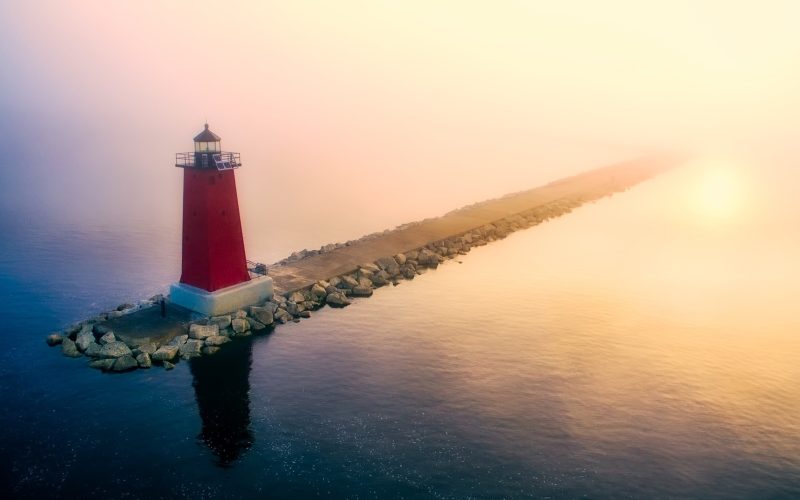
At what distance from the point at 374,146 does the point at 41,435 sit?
6650 inches

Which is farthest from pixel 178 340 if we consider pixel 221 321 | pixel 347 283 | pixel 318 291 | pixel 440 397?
pixel 440 397

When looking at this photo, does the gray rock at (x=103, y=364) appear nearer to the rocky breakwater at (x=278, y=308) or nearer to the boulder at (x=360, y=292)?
the rocky breakwater at (x=278, y=308)

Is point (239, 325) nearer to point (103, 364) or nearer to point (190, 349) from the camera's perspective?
point (190, 349)

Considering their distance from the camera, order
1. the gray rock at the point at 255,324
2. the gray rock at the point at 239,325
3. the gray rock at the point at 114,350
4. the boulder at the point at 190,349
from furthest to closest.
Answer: the gray rock at the point at 255,324 → the gray rock at the point at 239,325 → the boulder at the point at 190,349 → the gray rock at the point at 114,350

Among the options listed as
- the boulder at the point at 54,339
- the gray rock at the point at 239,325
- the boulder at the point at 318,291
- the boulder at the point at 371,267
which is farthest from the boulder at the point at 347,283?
the boulder at the point at 54,339

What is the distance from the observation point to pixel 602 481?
20609mm

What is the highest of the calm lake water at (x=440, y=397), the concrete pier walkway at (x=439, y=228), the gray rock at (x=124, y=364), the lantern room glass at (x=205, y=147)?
the lantern room glass at (x=205, y=147)

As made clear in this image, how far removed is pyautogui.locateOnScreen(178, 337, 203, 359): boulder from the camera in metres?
29.4

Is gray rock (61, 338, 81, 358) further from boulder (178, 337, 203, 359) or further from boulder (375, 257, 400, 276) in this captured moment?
boulder (375, 257, 400, 276)

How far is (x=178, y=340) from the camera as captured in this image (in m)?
30.2

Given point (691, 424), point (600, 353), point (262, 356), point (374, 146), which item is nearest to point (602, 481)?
point (691, 424)

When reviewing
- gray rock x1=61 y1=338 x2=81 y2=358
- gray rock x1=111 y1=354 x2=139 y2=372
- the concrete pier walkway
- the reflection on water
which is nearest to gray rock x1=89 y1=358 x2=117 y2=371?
gray rock x1=111 y1=354 x2=139 y2=372

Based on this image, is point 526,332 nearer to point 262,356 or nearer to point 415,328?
point 415,328

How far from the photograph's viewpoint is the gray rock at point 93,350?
28.7 metres
